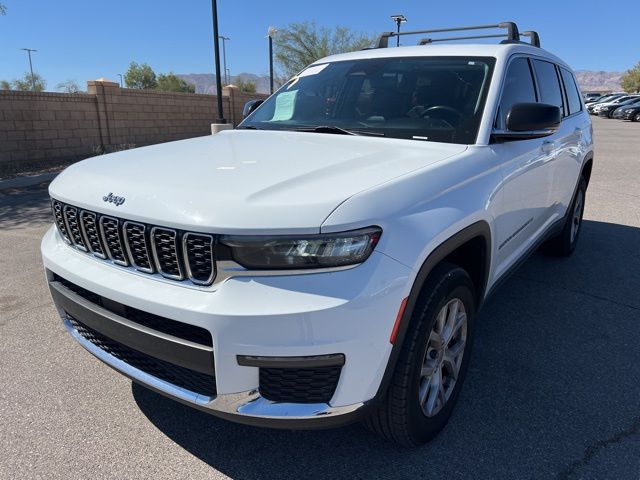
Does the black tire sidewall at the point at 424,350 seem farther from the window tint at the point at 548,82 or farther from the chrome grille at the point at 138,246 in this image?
the window tint at the point at 548,82

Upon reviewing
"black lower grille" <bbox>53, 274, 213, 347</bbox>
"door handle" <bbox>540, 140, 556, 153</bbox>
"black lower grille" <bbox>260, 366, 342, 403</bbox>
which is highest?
"door handle" <bbox>540, 140, 556, 153</bbox>

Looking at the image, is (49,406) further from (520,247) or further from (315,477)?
(520,247)

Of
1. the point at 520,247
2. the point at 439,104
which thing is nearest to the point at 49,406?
the point at 439,104

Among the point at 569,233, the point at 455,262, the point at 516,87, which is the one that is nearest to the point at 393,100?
the point at 516,87

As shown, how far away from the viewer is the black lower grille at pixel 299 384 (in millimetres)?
1818

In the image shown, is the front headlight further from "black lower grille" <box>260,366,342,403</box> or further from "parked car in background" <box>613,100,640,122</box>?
"parked car in background" <box>613,100,640,122</box>

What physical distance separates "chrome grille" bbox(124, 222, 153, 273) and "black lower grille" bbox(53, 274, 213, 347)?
0.18 meters

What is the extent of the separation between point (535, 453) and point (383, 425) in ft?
2.53

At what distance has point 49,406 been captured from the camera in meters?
2.70

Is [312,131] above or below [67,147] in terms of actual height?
above

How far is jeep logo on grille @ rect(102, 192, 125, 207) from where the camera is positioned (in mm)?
2070

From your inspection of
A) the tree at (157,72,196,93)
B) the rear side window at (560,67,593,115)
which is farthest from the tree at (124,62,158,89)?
the rear side window at (560,67,593,115)

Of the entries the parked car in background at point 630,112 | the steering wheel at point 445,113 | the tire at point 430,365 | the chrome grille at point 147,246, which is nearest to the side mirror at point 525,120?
the steering wheel at point 445,113

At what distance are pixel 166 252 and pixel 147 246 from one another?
0.09 meters
